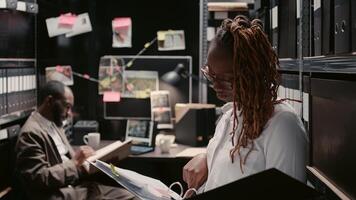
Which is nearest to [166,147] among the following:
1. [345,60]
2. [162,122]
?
[162,122]

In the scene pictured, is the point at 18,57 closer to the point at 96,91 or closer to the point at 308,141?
the point at 96,91

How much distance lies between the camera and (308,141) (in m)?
1.31

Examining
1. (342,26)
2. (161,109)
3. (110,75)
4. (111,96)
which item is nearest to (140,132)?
(161,109)

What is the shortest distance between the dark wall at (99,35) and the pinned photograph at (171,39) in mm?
34

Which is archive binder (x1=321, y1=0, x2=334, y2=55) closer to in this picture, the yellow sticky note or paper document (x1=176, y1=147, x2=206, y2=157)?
paper document (x1=176, y1=147, x2=206, y2=157)

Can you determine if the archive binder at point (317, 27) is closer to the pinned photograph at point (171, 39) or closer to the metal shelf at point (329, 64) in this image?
the metal shelf at point (329, 64)

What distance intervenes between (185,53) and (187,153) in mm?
892

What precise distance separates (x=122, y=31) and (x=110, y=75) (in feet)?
1.14

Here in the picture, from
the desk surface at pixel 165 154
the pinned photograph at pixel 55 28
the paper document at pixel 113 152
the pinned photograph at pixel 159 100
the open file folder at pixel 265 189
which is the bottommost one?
the desk surface at pixel 165 154

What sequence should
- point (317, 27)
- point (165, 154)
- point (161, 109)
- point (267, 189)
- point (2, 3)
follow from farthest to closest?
point (161, 109), point (165, 154), point (2, 3), point (317, 27), point (267, 189)

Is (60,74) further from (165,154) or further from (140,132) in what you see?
(165,154)

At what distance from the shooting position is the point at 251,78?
1.29m

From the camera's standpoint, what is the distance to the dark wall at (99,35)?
12.2 ft

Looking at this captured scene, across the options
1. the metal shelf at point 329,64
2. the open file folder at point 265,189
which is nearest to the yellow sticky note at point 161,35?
the metal shelf at point 329,64
